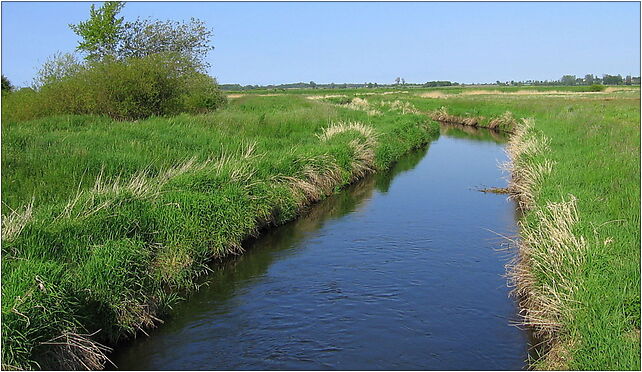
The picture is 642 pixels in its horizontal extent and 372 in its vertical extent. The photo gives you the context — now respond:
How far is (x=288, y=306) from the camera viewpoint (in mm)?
8844

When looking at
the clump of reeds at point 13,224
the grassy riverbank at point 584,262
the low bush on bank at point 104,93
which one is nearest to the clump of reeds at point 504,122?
the low bush on bank at point 104,93

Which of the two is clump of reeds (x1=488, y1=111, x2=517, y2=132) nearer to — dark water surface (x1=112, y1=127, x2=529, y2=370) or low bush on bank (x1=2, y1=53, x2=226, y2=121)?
low bush on bank (x1=2, y1=53, x2=226, y2=121)

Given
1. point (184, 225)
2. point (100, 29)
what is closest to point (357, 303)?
point (184, 225)

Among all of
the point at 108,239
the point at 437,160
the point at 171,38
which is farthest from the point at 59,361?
the point at 171,38

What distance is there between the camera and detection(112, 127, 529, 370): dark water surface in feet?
24.0

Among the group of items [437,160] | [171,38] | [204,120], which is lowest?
[437,160]

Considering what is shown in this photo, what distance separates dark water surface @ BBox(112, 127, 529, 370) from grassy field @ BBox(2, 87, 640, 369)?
0.43m

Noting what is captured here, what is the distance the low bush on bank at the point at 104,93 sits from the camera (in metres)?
21.1

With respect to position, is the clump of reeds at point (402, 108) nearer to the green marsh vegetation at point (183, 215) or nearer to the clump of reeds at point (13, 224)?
the green marsh vegetation at point (183, 215)

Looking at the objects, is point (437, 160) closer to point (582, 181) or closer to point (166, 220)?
point (582, 181)

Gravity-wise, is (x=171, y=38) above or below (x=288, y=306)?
above

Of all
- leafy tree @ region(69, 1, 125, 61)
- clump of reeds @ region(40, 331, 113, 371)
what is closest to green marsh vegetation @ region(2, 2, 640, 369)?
clump of reeds @ region(40, 331, 113, 371)

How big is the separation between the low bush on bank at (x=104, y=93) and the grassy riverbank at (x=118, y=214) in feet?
9.51

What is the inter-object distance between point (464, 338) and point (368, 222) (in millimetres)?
6433
